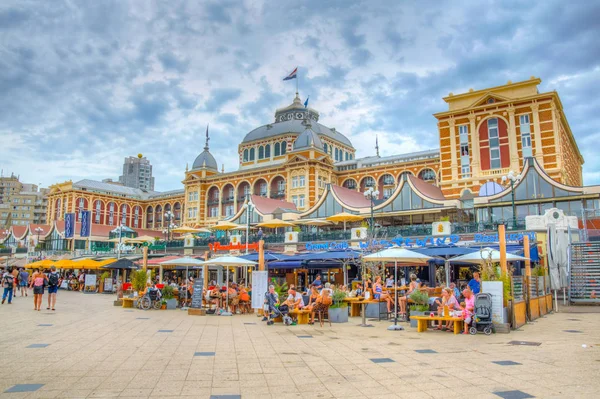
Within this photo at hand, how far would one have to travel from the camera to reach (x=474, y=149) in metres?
38.3

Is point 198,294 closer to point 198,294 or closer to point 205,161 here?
point 198,294

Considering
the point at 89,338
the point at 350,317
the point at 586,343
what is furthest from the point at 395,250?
the point at 89,338

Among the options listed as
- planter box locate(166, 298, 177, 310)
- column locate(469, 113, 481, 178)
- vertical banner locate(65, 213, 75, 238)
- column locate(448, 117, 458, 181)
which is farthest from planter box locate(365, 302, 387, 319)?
vertical banner locate(65, 213, 75, 238)

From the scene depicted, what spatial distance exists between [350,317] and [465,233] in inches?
484

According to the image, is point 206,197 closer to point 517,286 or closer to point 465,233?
point 465,233

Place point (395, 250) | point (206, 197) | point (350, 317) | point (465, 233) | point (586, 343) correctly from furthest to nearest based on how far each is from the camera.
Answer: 1. point (206, 197)
2. point (465, 233)
3. point (350, 317)
4. point (395, 250)
5. point (586, 343)

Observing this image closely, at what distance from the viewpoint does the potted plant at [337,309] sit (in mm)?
16391

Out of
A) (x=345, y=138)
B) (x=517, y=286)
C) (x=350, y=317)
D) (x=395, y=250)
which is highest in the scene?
(x=345, y=138)

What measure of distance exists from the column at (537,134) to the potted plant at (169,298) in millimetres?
28316

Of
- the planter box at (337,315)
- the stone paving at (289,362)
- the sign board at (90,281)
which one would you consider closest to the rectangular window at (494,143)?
the stone paving at (289,362)

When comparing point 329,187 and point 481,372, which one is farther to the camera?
point 329,187

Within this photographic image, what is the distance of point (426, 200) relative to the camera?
3525 cm

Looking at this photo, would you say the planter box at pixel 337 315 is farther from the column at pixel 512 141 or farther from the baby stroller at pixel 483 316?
the column at pixel 512 141

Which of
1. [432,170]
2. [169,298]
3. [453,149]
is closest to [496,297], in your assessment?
[169,298]
